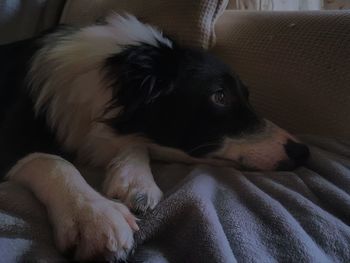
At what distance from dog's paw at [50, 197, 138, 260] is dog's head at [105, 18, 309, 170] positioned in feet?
1.36

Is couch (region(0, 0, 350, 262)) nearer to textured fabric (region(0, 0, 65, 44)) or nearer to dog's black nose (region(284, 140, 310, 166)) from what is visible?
dog's black nose (region(284, 140, 310, 166))

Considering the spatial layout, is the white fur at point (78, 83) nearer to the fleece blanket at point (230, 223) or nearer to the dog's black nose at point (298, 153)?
the fleece blanket at point (230, 223)

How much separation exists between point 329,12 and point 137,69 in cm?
55

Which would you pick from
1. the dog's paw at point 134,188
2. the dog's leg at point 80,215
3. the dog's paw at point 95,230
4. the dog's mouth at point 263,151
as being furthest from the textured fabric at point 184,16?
the dog's paw at point 95,230

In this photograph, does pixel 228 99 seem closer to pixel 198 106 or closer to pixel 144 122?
pixel 198 106

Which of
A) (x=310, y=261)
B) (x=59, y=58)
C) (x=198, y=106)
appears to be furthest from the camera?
(x=59, y=58)

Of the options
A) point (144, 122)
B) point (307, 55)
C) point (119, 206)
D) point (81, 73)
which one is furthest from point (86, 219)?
point (307, 55)

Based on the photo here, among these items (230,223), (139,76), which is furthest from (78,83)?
(230,223)

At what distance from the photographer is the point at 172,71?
3.81 feet

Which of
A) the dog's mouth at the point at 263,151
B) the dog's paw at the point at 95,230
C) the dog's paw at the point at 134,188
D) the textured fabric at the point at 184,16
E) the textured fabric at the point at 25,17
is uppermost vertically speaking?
the textured fabric at the point at 184,16

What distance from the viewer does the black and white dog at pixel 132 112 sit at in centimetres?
110

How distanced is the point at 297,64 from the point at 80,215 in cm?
76

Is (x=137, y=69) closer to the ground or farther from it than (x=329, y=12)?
closer to the ground

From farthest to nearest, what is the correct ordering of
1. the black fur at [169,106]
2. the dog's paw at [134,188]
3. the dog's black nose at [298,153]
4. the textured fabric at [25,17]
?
the textured fabric at [25,17]
the black fur at [169,106]
the dog's black nose at [298,153]
the dog's paw at [134,188]
